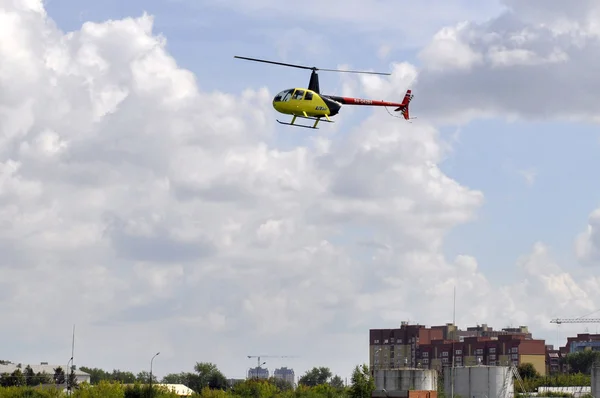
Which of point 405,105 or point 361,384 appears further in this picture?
point 361,384

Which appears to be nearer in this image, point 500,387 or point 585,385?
point 500,387

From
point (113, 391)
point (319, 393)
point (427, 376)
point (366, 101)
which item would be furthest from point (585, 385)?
point (366, 101)

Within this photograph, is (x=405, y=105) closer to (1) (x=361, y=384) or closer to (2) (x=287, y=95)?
(2) (x=287, y=95)

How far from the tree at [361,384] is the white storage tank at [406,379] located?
959cm

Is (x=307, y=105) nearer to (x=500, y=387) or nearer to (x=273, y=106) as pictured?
(x=273, y=106)

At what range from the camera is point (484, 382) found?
473 ft

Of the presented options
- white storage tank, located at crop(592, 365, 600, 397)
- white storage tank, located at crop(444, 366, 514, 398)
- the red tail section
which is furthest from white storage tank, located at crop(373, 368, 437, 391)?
the red tail section

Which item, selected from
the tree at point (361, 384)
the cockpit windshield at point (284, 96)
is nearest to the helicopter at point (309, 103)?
the cockpit windshield at point (284, 96)

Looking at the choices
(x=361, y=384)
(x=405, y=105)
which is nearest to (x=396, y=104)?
(x=405, y=105)

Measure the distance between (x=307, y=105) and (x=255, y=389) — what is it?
113m

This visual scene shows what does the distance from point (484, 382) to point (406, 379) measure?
1039cm

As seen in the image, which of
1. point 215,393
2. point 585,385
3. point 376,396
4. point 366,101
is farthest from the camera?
point 585,385

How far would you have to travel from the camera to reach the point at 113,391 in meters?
164

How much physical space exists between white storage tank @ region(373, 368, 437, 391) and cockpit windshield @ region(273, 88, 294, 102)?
220 ft
